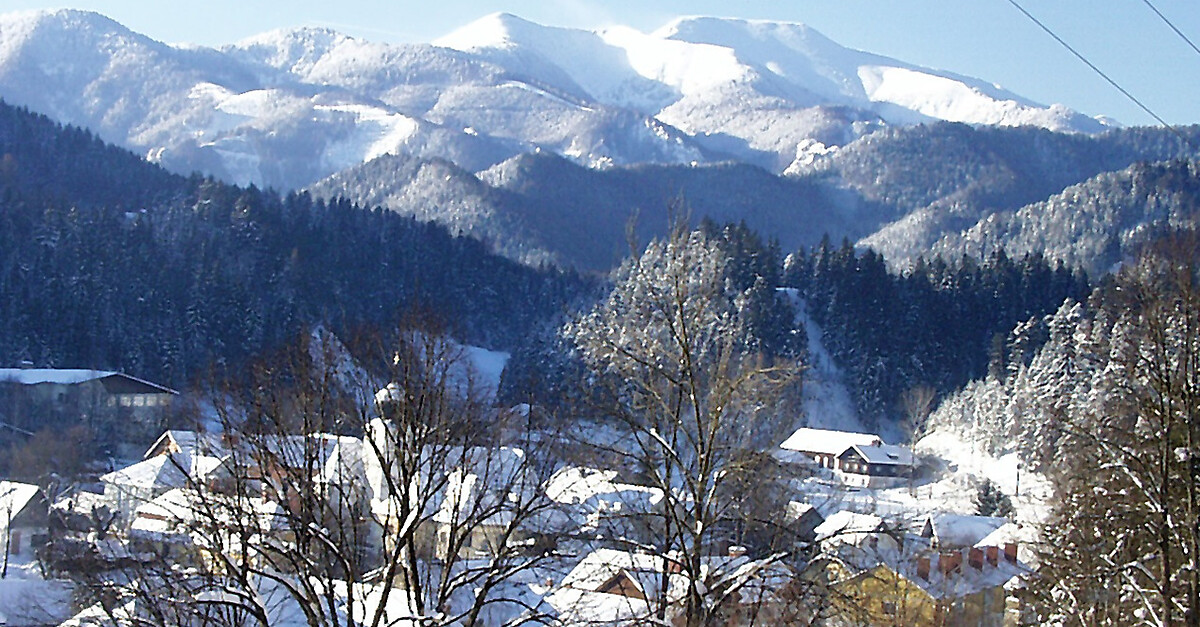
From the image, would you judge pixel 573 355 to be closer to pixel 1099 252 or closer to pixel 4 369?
pixel 4 369

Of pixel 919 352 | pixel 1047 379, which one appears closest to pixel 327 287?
pixel 919 352

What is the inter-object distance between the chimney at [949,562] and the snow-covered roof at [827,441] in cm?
4341

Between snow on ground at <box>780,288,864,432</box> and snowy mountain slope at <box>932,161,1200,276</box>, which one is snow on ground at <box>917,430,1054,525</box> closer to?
snow on ground at <box>780,288,864,432</box>

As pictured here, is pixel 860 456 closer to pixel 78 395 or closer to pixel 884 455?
pixel 884 455

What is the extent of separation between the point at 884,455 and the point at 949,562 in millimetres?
45487

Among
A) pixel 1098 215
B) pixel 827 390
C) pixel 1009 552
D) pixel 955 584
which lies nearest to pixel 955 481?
pixel 827 390

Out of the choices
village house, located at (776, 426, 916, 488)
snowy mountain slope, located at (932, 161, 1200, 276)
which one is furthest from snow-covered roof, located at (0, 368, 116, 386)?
snowy mountain slope, located at (932, 161, 1200, 276)

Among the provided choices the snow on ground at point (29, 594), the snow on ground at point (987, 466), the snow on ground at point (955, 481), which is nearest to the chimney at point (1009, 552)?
Answer: the snow on ground at point (955, 481)

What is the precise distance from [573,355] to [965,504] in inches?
1301

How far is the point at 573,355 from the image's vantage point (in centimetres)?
8425

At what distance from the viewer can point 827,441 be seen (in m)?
76.2

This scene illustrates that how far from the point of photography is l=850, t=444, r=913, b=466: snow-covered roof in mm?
71875

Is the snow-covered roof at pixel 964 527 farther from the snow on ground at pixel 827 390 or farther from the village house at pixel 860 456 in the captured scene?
the snow on ground at pixel 827 390

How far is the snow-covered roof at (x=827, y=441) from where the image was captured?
74.1 m
